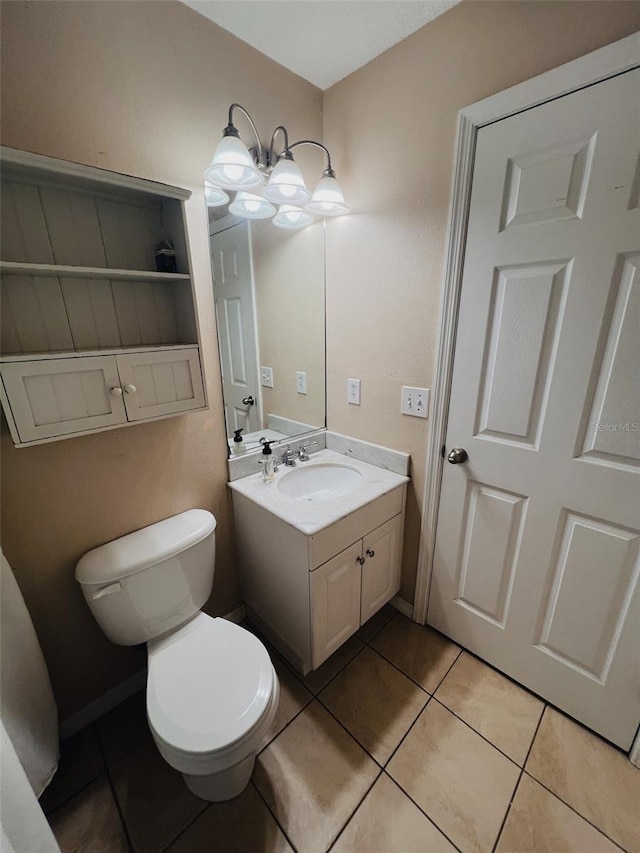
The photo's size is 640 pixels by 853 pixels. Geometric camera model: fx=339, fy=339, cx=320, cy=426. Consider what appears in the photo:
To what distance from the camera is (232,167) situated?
1.13 metres

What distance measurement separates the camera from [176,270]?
3.72 ft

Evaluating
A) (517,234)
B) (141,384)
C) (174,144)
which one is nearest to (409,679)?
(141,384)

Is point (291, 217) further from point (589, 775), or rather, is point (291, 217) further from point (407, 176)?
point (589, 775)

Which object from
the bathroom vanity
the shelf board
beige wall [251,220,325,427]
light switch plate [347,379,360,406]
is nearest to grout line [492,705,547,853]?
the bathroom vanity

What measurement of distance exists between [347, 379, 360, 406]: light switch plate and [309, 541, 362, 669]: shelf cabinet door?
2.20 ft

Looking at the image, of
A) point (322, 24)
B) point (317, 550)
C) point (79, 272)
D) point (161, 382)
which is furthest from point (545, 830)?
point (322, 24)

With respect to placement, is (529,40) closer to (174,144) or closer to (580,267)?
(580,267)

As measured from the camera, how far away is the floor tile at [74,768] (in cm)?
108

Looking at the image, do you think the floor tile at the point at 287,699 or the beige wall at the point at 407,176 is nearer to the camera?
the beige wall at the point at 407,176

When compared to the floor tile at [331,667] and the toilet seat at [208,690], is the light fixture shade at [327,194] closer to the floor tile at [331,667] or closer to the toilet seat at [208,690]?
the toilet seat at [208,690]

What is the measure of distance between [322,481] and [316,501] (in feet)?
1.12

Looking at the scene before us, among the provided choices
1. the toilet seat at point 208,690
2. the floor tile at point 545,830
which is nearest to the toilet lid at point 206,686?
the toilet seat at point 208,690

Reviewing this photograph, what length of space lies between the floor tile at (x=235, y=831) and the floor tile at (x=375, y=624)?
0.71 metres

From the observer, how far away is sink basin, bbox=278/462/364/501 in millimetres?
1570
